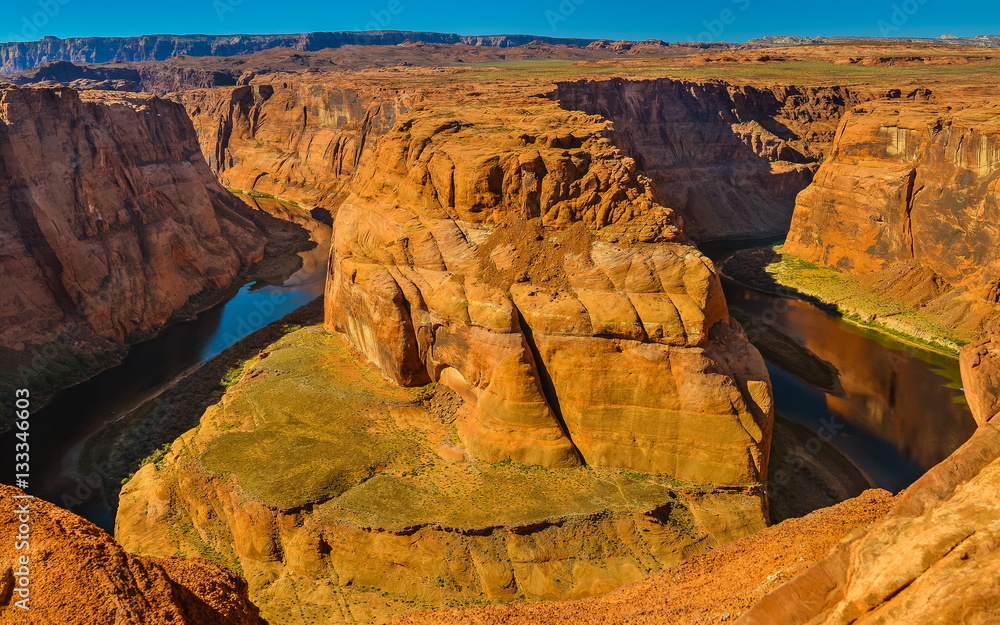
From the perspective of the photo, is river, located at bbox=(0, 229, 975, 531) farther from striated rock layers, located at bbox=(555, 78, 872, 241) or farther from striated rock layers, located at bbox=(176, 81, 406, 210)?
striated rock layers, located at bbox=(176, 81, 406, 210)

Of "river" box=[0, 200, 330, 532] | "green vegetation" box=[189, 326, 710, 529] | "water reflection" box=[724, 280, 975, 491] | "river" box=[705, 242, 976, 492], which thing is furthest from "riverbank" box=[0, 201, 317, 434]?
"water reflection" box=[724, 280, 975, 491]

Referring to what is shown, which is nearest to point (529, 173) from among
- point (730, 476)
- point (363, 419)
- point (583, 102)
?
point (363, 419)

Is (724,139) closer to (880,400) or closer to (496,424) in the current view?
(880,400)

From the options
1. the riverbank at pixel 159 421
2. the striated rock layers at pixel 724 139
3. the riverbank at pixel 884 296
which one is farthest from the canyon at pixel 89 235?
the riverbank at pixel 884 296

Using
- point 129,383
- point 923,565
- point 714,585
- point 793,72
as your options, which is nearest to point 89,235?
point 129,383

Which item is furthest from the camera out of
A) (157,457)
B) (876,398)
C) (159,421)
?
(876,398)

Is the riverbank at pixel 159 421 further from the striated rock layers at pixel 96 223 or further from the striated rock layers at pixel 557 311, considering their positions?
the striated rock layers at pixel 557 311

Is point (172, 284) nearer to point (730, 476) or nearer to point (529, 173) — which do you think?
point (529, 173)
